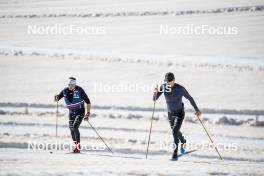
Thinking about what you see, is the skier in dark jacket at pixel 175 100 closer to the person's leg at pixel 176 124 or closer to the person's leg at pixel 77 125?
the person's leg at pixel 176 124

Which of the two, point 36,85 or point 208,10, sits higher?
point 208,10

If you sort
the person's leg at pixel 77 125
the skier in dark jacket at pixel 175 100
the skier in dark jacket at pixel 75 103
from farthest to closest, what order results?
1. the person's leg at pixel 77 125
2. the skier in dark jacket at pixel 75 103
3. the skier in dark jacket at pixel 175 100

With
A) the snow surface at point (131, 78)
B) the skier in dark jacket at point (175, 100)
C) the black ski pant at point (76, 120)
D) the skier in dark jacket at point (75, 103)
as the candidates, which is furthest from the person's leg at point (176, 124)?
the black ski pant at point (76, 120)

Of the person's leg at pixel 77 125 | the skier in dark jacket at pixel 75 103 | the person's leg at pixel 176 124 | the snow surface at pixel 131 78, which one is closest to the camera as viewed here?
the snow surface at pixel 131 78

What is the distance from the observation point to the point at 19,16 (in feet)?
134

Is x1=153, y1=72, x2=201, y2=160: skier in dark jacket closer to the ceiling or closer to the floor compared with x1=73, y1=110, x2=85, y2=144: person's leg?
closer to the ceiling

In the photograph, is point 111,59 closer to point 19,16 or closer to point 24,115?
point 24,115

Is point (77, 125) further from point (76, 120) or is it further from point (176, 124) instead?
point (176, 124)

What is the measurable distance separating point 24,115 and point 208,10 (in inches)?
885

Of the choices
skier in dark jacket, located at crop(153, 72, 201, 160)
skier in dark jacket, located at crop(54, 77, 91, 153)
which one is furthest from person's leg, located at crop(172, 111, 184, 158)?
skier in dark jacket, located at crop(54, 77, 91, 153)

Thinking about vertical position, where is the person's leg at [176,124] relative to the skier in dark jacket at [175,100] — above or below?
below

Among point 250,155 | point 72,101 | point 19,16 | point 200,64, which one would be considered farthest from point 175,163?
point 19,16

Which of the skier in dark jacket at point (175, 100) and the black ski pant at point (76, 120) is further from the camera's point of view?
the black ski pant at point (76, 120)

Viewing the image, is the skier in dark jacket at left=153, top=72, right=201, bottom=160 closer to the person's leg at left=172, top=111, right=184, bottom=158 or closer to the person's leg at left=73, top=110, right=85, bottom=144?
the person's leg at left=172, top=111, right=184, bottom=158
